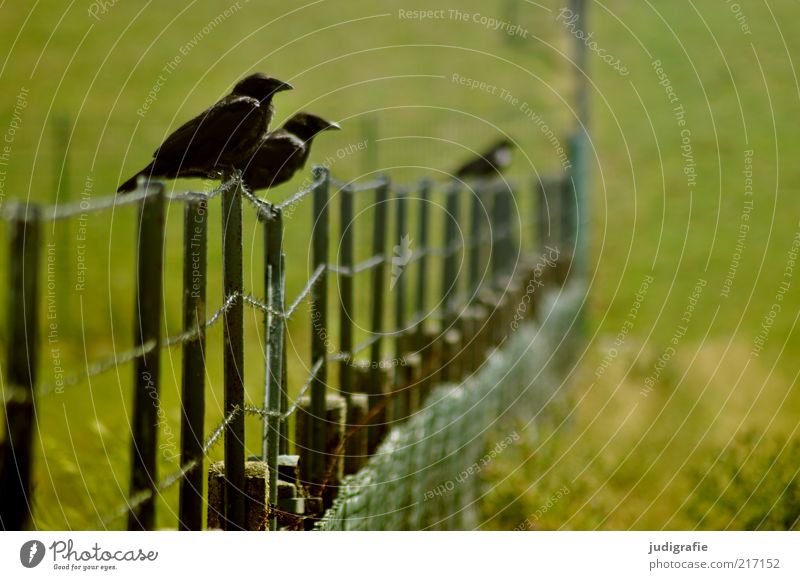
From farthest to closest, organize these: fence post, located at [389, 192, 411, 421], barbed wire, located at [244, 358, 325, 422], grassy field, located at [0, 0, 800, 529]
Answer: grassy field, located at [0, 0, 800, 529] < fence post, located at [389, 192, 411, 421] < barbed wire, located at [244, 358, 325, 422]

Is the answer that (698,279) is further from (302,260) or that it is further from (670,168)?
(302,260)


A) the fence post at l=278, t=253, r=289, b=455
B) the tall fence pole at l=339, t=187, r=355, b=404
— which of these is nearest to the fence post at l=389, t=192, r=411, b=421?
the tall fence pole at l=339, t=187, r=355, b=404

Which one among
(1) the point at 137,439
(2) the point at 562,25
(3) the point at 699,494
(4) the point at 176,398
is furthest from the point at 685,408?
(1) the point at 137,439

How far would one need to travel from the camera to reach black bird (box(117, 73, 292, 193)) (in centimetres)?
276

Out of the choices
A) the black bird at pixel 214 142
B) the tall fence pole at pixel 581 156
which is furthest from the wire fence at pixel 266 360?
the tall fence pole at pixel 581 156

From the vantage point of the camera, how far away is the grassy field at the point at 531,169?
17.3ft

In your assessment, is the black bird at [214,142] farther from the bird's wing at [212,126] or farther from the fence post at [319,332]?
the fence post at [319,332]

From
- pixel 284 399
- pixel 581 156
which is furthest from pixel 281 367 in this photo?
pixel 581 156

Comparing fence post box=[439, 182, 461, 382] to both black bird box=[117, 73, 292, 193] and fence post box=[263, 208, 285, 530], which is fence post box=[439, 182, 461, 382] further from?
black bird box=[117, 73, 292, 193]

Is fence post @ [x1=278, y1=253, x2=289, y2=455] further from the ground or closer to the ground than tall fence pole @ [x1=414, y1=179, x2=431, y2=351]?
closer to the ground

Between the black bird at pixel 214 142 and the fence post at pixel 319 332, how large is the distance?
42 cm

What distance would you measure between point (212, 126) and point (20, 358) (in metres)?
1.14

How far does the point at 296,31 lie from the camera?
853 centimetres

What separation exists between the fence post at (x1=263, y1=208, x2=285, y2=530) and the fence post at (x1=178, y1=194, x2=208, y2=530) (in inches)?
13.6
